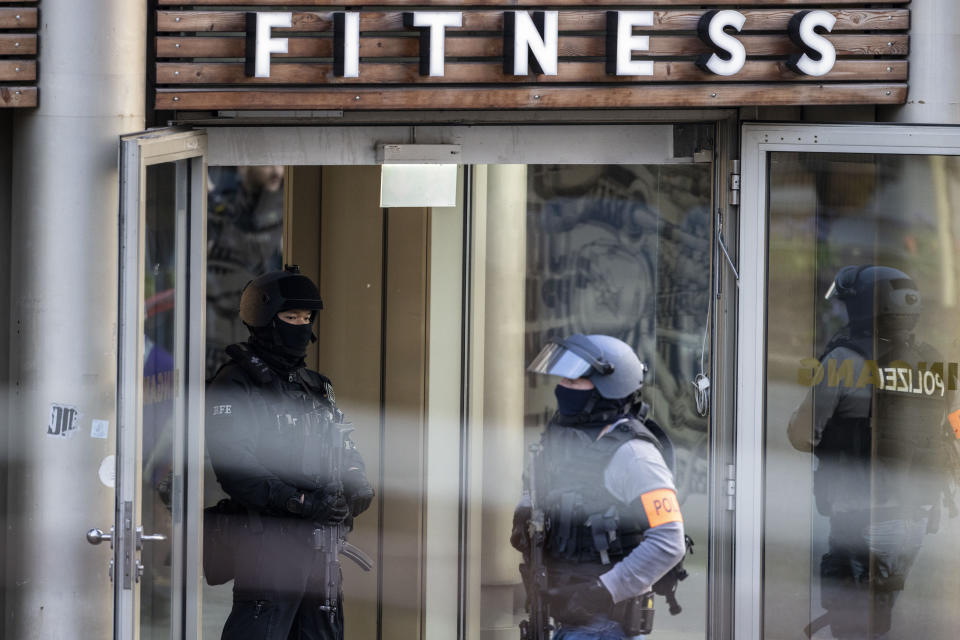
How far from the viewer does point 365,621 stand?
19.2 ft

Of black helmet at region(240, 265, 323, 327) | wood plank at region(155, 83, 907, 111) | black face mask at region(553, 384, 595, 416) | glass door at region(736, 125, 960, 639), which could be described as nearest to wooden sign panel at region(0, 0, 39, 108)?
wood plank at region(155, 83, 907, 111)

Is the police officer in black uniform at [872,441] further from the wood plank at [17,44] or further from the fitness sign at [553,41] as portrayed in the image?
the wood plank at [17,44]

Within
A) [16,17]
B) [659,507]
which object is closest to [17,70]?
[16,17]

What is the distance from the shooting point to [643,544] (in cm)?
420

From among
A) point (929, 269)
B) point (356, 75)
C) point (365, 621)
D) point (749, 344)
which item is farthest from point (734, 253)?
point (365, 621)

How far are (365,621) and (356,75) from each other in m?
2.63

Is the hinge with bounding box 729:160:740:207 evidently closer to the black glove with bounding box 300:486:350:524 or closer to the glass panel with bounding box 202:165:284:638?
the black glove with bounding box 300:486:350:524

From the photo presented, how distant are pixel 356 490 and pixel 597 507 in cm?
116

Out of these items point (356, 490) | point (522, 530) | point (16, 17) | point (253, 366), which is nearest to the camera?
point (522, 530)

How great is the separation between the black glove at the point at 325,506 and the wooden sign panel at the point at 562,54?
148 cm

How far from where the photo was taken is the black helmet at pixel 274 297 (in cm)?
510

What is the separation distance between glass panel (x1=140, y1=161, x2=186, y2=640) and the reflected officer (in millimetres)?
1312

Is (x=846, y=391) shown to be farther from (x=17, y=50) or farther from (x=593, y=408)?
(x=17, y=50)

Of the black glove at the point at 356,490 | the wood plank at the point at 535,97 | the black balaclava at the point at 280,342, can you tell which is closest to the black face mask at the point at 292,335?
the black balaclava at the point at 280,342
